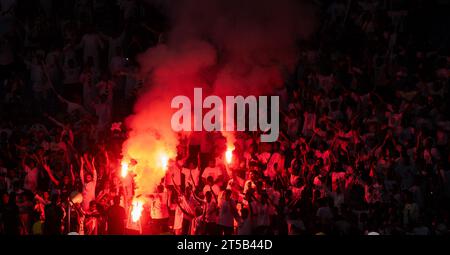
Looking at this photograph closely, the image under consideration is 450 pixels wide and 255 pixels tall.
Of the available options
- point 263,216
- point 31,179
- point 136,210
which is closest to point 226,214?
point 263,216

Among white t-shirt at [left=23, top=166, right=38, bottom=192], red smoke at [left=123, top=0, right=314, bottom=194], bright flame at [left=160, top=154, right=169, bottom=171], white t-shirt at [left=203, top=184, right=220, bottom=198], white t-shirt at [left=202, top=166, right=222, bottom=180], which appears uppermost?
red smoke at [left=123, top=0, right=314, bottom=194]

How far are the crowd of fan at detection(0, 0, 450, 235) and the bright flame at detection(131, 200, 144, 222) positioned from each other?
0.11 m

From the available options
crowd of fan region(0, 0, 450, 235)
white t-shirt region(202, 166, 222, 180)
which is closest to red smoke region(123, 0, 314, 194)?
crowd of fan region(0, 0, 450, 235)

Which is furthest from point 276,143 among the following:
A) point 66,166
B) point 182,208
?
point 66,166

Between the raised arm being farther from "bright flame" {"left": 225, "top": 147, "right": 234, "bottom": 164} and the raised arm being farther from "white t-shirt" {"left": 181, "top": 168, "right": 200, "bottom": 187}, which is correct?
"bright flame" {"left": 225, "top": 147, "right": 234, "bottom": 164}

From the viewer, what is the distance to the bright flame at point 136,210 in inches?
528

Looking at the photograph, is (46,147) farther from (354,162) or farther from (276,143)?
(354,162)

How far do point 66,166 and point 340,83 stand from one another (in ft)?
18.4

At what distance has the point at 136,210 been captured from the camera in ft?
44.1

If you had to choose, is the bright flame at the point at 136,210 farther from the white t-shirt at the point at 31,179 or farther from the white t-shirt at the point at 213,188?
the white t-shirt at the point at 31,179

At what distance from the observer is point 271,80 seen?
17453 mm

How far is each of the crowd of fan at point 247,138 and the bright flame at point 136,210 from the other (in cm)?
11

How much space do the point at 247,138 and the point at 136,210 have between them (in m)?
3.13

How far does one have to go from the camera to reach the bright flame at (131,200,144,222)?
44.0 feet
